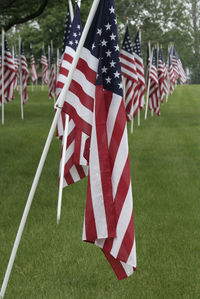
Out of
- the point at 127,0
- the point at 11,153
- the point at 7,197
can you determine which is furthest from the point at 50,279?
the point at 127,0

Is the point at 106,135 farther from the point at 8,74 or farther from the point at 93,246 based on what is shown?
the point at 8,74

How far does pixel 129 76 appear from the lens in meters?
16.1

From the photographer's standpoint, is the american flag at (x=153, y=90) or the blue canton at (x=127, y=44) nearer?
the blue canton at (x=127, y=44)

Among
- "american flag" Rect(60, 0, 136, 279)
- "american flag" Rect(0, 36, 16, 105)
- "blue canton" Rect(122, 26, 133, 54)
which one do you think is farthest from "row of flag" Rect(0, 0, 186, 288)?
"american flag" Rect(0, 36, 16, 105)

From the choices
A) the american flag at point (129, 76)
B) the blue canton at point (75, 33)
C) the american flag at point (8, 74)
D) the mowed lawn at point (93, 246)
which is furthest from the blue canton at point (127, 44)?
the blue canton at point (75, 33)

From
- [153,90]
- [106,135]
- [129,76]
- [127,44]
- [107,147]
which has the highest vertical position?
[106,135]

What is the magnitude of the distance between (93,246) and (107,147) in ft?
8.59

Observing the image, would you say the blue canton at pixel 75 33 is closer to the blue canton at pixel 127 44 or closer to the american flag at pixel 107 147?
the american flag at pixel 107 147

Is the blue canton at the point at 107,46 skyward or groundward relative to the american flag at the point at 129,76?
skyward

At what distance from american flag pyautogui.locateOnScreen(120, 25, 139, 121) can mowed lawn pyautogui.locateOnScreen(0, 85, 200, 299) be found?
2.67m

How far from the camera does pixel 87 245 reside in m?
6.84

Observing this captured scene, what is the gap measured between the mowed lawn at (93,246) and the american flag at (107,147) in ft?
3.44

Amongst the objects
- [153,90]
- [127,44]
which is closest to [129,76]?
[127,44]

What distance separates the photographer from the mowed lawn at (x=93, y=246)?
5.56 metres
